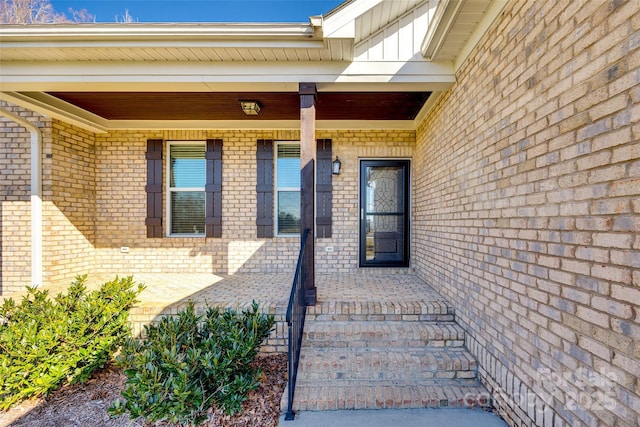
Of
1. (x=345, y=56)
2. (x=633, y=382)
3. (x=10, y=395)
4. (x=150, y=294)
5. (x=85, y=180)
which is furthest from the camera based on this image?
(x=85, y=180)

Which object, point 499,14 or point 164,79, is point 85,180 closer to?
point 164,79

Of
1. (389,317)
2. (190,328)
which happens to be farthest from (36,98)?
(389,317)

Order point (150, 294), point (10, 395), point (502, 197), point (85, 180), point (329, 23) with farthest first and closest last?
1. point (85, 180)
2. point (150, 294)
3. point (329, 23)
4. point (10, 395)
5. point (502, 197)

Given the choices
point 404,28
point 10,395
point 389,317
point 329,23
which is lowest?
point 10,395

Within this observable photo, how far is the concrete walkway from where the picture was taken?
2.06 m

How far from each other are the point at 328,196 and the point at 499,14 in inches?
120

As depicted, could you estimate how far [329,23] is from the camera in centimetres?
265

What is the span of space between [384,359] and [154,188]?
171 inches

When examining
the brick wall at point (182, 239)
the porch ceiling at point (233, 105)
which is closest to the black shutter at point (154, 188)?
the brick wall at point (182, 239)

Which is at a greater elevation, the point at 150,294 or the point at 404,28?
the point at 404,28

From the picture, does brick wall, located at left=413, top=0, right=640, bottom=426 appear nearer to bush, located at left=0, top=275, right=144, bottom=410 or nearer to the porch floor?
the porch floor

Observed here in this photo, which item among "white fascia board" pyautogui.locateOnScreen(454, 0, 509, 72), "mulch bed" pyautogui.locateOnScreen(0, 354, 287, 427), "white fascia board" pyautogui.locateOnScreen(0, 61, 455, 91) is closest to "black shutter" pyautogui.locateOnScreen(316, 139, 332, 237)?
"white fascia board" pyautogui.locateOnScreen(0, 61, 455, 91)

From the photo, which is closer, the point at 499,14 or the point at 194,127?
the point at 499,14

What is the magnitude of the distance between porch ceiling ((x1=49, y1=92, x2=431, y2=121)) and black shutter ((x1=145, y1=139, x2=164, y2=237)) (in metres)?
0.49
